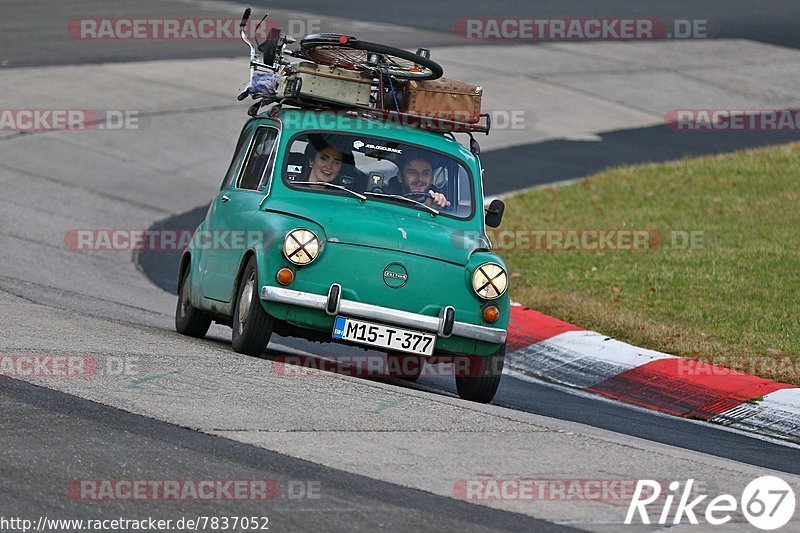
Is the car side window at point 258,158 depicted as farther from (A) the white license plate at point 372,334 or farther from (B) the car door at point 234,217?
(A) the white license plate at point 372,334

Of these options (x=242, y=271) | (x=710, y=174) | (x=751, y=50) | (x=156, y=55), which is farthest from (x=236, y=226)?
(x=751, y=50)

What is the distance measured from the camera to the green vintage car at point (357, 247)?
29.2 ft

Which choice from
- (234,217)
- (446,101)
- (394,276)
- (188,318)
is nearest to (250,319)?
(394,276)

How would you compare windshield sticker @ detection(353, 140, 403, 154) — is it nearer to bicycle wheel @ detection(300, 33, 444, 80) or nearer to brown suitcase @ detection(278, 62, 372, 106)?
brown suitcase @ detection(278, 62, 372, 106)

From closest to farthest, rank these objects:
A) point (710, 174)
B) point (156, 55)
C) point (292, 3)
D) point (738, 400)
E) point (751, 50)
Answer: point (738, 400)
point (710, 174)
point (156, 55)
point (751, 50)
point (292, 3)

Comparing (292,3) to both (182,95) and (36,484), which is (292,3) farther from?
(36,484)

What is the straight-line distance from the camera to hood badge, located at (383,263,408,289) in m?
8.94

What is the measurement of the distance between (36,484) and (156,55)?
21.7 m

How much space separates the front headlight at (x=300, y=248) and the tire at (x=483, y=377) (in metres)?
1.33

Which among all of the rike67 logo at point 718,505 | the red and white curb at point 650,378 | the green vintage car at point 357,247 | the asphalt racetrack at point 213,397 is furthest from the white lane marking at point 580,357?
the rike67 logo at point 718,505

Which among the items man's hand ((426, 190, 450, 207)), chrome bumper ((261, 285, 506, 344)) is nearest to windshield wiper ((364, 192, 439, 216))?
man's hand ((426, 190, 450, 207))

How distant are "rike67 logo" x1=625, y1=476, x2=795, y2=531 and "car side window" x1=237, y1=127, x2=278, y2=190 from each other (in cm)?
430

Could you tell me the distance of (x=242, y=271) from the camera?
9523 mm

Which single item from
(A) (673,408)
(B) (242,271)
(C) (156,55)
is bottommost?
(A) (673,408)
